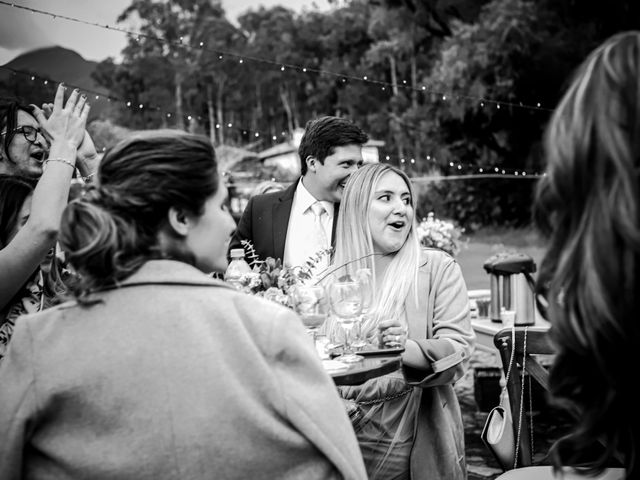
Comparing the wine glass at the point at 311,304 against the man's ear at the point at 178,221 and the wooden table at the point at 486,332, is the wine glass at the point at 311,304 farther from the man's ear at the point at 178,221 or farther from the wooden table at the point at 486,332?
the wooden table at the point at 486,332

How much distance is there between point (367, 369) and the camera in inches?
Result: 92.8

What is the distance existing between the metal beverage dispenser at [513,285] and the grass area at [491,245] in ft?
38.5

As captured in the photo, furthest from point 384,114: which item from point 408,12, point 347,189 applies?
point 347,189

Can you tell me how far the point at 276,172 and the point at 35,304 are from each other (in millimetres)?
31762

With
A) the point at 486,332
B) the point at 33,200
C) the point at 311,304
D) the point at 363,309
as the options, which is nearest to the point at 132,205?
the point at 33,200

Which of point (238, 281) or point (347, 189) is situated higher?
point (347, 189)

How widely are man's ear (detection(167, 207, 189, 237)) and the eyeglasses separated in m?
1.66

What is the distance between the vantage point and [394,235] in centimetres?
318

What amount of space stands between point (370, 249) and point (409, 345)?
64cm

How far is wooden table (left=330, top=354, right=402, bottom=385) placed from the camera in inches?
90.6

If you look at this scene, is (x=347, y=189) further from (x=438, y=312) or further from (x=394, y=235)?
(x=438, y=312)

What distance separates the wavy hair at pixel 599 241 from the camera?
127cm

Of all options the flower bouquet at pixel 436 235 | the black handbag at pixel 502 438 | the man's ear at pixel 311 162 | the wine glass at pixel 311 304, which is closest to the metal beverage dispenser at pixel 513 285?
the flower bouquet at pixel 436 235

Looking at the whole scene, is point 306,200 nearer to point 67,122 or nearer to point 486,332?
point 67,122
